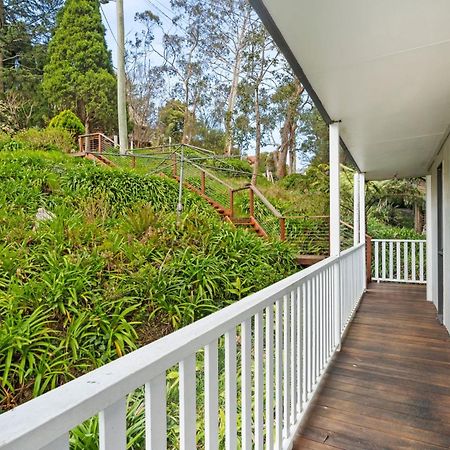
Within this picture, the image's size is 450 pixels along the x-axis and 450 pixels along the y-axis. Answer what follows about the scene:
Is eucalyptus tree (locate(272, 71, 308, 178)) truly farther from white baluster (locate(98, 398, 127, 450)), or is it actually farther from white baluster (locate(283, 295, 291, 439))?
white baluster (locate(98, 398, 127, 450))

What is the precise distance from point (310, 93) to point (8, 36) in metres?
16.3

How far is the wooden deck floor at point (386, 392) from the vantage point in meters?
1.92

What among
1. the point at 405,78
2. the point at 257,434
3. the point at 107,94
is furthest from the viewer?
the point at 107,94

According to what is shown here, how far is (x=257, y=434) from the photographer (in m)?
1.45

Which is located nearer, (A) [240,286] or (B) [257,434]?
(B) [257,434]

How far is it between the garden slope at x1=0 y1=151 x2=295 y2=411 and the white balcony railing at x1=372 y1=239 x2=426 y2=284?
2.17m

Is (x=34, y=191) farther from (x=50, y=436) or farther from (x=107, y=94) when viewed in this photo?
(x=107, y=94)

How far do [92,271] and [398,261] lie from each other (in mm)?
5688


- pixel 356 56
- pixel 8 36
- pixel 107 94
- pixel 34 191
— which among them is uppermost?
pixel 8 36

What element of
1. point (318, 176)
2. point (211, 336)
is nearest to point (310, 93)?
point (211, 336)

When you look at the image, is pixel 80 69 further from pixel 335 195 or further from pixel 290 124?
pixel 335 195

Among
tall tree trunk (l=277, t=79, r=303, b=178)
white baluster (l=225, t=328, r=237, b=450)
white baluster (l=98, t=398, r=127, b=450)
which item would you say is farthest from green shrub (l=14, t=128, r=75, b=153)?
white baluster (l=98, t=398, r=127, b=450)

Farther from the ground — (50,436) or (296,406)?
(50,436)

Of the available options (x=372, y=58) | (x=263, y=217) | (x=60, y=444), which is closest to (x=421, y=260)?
(x=263, y=217)
